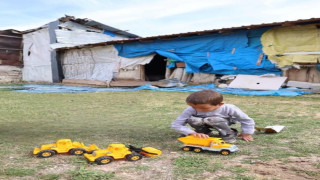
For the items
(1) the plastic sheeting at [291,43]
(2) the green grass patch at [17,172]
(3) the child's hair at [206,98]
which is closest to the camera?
(2) the green grass patch at [17,172]

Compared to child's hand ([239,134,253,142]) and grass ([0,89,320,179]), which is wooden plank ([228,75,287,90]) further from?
child's hand ([239,134,253,142])

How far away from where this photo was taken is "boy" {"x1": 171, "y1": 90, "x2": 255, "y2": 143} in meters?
3.57

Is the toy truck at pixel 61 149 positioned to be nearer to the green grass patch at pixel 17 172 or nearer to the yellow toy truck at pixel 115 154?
the yellow toy truck at pixel 115 154

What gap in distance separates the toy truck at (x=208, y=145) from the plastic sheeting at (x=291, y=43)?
35.8 feet

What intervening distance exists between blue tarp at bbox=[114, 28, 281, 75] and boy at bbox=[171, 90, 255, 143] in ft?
34.4

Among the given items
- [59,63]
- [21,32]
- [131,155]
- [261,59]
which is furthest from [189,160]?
[21,32]

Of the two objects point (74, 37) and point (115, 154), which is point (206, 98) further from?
point (74, 37)

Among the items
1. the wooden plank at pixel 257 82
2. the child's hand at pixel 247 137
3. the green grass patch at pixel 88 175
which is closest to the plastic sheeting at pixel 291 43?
the wooden plank at pixel 257 82

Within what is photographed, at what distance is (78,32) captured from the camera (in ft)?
78.6

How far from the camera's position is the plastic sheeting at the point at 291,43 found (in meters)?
12.6

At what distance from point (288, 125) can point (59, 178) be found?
12.4 feet

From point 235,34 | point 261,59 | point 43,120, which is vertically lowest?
point 43,120

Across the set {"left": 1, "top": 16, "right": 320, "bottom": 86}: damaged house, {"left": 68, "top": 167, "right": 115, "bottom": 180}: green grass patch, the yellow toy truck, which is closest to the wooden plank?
{"left": 1, "top": 16, "right": 320, "bottom": 86}: damaged house

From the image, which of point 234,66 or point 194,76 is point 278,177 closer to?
point 234,66
